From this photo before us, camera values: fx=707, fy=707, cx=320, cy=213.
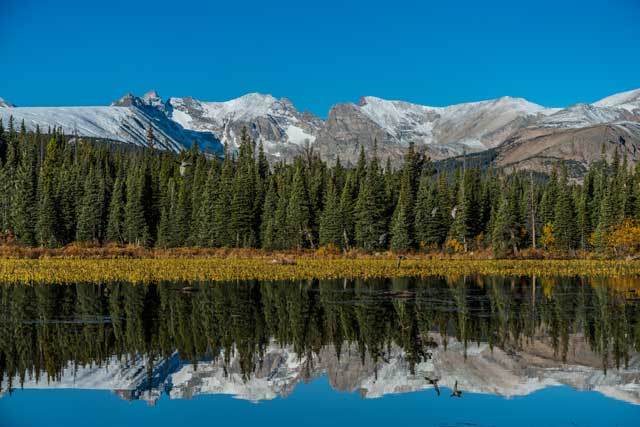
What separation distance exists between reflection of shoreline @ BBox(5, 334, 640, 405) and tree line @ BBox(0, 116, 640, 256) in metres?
68.4

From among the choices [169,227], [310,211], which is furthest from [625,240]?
[169,227]

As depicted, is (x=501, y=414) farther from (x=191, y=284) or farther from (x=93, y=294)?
(x=191, y=284)

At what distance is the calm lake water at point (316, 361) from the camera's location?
20.0 meters

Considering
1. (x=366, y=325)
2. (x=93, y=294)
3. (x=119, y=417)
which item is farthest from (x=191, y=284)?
(x=119, y=417)

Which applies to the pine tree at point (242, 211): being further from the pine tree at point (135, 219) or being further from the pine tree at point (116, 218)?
the pine tree at point (116, 218)

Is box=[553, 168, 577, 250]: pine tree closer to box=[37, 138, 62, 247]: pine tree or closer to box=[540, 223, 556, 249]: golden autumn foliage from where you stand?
box=[540, 223, 556, 249]: golden autumn foliage

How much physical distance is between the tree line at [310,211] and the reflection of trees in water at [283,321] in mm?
50689

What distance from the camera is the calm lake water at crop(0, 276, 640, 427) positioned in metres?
20.0

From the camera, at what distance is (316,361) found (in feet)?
84.6

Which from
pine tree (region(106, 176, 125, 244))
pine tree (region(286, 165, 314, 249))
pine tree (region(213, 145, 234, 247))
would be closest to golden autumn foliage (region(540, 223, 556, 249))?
pine tree (region(286, 165, 314, 249))

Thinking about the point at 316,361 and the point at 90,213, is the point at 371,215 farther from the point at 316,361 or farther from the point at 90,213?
the point at 316,361

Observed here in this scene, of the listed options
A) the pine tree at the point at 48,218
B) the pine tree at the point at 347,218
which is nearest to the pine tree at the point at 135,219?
the pine tree at the point at 48,218

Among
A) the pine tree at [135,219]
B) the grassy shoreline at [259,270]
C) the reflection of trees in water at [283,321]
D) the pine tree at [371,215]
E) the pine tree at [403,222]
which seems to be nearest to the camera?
the reflection of trees in water at [283,321]

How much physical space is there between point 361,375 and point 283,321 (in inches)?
434
